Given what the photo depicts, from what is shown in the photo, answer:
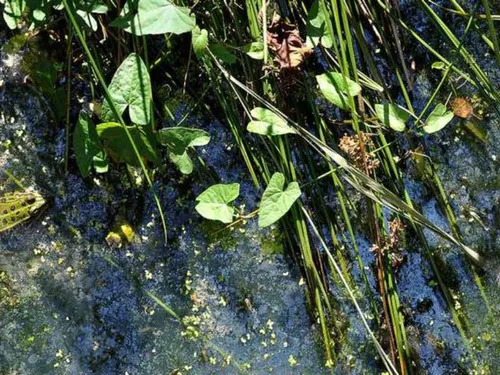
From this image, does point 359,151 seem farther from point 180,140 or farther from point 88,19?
point 88,19

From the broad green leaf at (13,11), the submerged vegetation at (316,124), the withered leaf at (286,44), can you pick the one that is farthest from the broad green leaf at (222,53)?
the broad green leaf at (13,11)

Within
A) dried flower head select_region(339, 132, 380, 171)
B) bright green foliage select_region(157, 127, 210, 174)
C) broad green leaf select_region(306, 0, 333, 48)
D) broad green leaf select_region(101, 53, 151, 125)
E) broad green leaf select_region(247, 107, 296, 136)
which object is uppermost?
broad green leaf select_region(306, 0, 333, 48)

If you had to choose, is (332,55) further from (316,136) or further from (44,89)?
(44,89)

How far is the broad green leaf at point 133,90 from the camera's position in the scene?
5.51 feet

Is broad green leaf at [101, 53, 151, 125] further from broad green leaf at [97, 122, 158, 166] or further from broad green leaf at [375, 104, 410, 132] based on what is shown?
broad green leaf at [375, 104, 410, 132]

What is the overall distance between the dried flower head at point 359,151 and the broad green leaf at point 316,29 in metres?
0.24

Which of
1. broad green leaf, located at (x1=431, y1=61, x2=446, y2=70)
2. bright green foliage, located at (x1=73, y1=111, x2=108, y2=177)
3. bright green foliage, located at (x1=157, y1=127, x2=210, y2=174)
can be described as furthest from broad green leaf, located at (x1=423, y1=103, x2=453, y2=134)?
bright green foliage, located at (x1=73, y1=111, x2=108, y2=177)

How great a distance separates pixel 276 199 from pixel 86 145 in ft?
1.63

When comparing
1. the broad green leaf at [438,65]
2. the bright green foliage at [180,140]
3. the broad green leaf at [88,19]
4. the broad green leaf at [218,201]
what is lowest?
the broad green leaf at [218,201]

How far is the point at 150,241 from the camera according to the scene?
1900 millimetres

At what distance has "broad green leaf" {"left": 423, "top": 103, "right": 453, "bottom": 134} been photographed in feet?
5.65

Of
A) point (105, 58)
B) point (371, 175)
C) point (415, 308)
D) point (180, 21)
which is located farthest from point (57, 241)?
point (415, 308)

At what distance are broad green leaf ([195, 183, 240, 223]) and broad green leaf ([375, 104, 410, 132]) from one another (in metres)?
0.40

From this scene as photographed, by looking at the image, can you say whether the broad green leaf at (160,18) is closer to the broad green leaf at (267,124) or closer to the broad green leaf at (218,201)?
the broad green leaf at (267,124)
